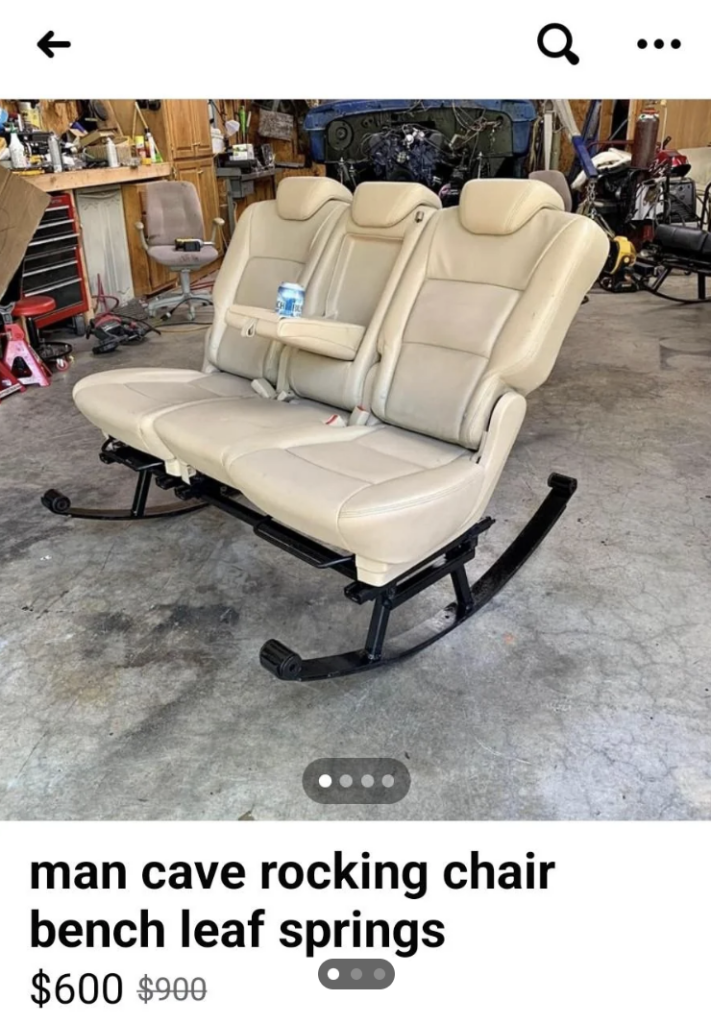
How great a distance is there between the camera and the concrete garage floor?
60.3 inches

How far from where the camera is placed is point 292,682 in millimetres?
1827

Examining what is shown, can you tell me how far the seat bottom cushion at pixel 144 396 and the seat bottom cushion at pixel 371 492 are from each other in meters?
0.39

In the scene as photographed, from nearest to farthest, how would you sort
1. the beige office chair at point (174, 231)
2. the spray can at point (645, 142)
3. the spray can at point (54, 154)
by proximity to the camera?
the spray can at point (54, 154), the beige office chair at point (174, 231), the spray can at point (645, 142)

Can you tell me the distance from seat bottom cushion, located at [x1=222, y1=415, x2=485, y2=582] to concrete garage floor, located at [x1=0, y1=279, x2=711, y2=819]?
376 millimetres

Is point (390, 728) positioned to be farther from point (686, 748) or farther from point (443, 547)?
point (686, 748)

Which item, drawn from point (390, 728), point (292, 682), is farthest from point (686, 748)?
point (292, 682)

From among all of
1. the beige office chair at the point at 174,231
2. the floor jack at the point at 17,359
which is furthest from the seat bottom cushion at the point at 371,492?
the beige office chair at the point at 174,231

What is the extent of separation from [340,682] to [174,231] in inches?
178

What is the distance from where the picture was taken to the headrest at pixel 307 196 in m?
2.47
